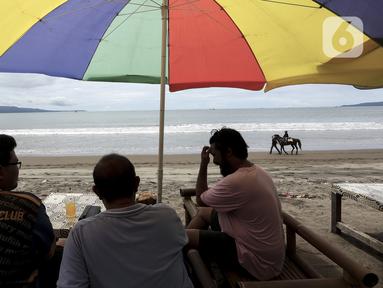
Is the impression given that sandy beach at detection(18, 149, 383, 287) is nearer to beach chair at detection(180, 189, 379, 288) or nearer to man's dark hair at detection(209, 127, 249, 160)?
beach chair at detection(180, 189, 379, 288)

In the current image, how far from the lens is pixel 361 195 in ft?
14.1

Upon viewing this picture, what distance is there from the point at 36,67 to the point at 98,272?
2.53 meters

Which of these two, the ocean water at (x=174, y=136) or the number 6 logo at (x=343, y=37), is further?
the ocean water at (x=174, y=136)

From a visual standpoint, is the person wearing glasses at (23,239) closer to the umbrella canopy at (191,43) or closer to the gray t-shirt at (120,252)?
the gray t-shirt at (120,252)

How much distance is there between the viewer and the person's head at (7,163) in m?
1.94

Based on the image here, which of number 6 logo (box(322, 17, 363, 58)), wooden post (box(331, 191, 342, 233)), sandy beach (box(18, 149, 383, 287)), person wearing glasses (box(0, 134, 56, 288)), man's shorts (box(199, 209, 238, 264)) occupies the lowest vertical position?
sandy beach (box(18, 149, 383, 287))

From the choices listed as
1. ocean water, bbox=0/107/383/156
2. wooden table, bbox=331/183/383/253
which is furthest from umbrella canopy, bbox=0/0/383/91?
ocean water, bbox=0/107/383/156

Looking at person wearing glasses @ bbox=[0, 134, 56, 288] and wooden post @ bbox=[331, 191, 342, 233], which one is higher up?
person wearing glasses @ bbox=[0, 134, 56, 288]

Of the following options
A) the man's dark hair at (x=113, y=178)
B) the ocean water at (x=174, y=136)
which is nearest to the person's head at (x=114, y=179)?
the man's dark hair at (x=113, y=178)

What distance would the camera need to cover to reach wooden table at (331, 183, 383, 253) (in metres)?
4.12

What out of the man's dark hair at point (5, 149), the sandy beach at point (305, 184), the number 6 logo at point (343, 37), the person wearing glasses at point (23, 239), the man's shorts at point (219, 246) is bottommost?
the sandy beach at point (305, 184)

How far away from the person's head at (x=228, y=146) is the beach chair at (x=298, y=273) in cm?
63

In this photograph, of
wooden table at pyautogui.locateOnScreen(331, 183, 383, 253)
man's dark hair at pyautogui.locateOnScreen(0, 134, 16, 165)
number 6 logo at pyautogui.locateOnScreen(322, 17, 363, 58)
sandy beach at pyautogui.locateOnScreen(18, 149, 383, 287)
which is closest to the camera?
man's dark hair at pyautogui.locateOnScreen(0, 134, 16, 165)

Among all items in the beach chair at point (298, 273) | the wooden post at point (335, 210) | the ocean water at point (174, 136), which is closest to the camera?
the beach chair at point (298, 273)
